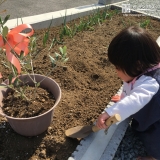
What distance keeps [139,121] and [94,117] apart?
404mm

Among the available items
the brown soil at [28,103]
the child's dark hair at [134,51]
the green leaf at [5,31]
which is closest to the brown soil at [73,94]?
the brown soil at [28,103]

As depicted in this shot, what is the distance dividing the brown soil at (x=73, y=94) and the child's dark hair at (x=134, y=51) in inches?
25.9

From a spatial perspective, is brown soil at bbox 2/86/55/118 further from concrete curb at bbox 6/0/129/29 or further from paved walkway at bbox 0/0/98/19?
paved walkway at bbox 0/0/98/19

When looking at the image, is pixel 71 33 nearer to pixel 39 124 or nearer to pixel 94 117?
pixel 94 117

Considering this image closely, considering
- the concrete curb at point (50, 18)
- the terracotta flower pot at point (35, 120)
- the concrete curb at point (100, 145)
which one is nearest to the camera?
the terracotta flower pot at point (35, 120)

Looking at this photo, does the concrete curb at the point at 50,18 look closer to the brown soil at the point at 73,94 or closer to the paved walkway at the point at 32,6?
the brown soil at the point at 73,94

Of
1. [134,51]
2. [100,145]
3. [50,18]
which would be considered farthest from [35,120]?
[50,18]

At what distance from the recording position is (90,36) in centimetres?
289

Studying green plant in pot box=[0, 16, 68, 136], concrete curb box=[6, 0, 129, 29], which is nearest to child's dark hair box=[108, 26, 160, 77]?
green plant in pot box=[0, 16, 68, 136]

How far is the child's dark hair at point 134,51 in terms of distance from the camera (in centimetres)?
122

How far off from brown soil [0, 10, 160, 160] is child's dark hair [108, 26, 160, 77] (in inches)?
25.9

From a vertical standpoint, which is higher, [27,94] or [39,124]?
[27,94]

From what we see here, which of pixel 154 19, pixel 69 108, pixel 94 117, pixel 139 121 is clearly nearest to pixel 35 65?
pixel 69 108

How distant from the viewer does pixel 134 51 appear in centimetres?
123
